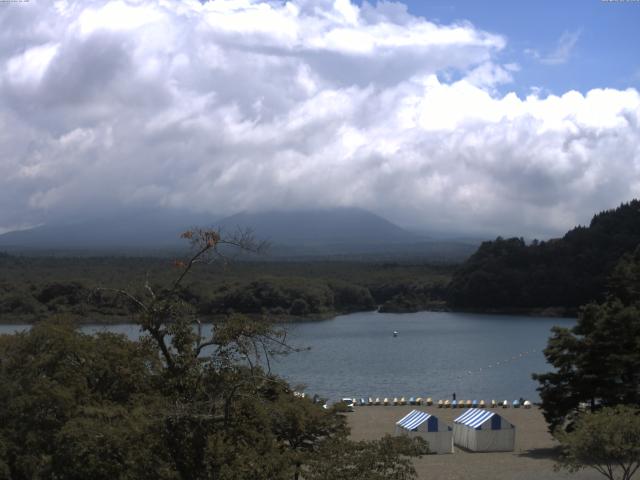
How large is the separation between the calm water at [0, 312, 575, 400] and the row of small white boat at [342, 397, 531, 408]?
206cm

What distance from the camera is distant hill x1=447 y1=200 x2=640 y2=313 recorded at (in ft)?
265

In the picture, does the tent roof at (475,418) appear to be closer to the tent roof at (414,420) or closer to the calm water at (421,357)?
the tent roof at (414,420)

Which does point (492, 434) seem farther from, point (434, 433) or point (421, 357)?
point (421, 357)

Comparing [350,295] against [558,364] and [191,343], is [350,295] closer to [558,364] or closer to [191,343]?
[558,364]

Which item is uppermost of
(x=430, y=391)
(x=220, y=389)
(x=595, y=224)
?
(x=595, y=224)

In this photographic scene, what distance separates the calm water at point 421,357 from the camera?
40516mm

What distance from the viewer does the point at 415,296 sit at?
309 feet

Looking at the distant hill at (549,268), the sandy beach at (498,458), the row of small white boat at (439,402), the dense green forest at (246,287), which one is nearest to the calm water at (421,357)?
the row of small white boat at (439,402)

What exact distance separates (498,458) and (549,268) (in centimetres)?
6275

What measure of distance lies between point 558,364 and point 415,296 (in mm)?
71545

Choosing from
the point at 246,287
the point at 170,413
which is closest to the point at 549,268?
the point at 246,287

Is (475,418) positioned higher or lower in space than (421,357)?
higher

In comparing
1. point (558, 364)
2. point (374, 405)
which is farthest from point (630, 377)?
point (374, 405)

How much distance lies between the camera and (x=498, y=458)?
75.1 feet
